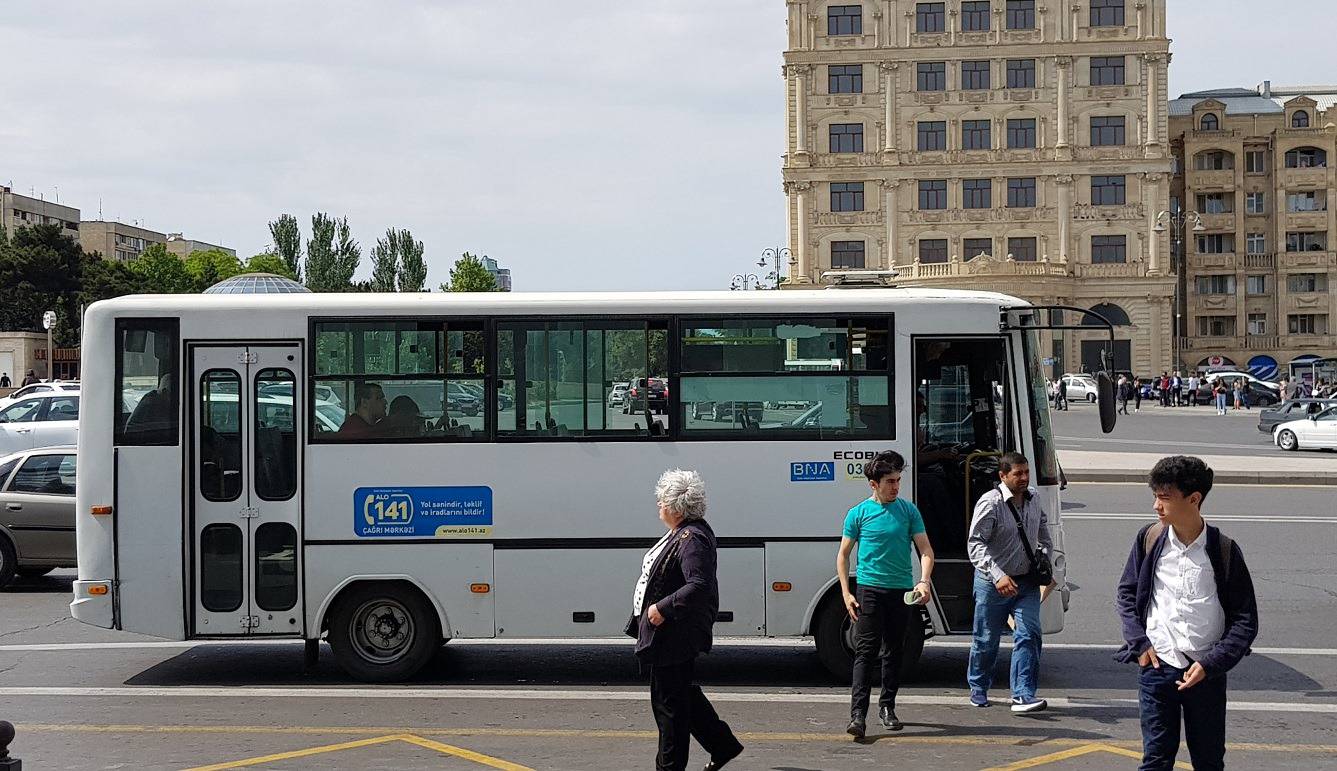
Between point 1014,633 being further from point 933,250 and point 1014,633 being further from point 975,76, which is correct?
point 975,76

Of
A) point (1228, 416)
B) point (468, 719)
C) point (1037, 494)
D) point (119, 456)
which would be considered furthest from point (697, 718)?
point (1228, 416)

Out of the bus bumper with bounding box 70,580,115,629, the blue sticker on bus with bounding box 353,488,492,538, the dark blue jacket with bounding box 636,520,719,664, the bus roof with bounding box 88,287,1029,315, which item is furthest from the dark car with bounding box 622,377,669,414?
the bus bumper with bounding box 70,580,115,629

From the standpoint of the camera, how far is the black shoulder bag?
Answer: 29.5 feet

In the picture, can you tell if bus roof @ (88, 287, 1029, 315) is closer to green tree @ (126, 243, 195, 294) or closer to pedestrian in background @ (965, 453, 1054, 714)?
pedestrian in background @ (965, 453, 1054, 714)

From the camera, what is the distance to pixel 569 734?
858cm

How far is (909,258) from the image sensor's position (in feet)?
301

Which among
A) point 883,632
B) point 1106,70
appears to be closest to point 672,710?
point 883,632

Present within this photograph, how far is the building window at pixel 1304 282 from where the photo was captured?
330 feet

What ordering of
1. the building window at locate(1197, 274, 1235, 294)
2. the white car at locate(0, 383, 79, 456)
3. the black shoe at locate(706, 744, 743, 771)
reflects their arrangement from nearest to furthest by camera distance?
1. the black shoe at locate(706, 744, 743, 771)
2. the white car at locate(0, 383, 79, 456)
3. the building window at locate(1197, 274, 1235, 294)

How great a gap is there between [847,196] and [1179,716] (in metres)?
88.5

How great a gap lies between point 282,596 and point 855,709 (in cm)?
422

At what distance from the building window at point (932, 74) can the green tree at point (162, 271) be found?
192 ft

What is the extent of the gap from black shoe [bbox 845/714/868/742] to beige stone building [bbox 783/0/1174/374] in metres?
83.0

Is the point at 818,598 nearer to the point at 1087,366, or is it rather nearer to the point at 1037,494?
the point at 1037,494
